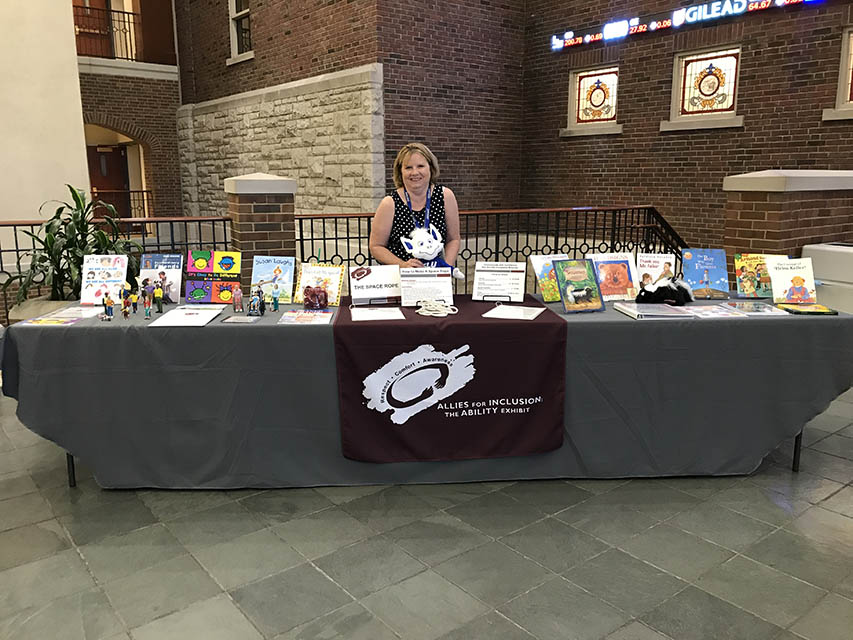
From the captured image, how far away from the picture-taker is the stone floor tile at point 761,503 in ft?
10.0

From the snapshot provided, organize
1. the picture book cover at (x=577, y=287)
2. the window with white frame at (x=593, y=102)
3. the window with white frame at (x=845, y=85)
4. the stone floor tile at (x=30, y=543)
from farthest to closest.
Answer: the window with white frame at (x=593, y=102), the window with white frame at (x=845, y=85), the picture book cover at (x=577, y=287), the stone floor tile at (x=30, y=543)

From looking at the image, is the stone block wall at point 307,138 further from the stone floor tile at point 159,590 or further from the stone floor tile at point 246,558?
the stone floor tile at point 159,590

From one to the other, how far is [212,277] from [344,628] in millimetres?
2058

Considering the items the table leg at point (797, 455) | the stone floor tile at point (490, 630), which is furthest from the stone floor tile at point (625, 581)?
the table leg at point (797, 455)

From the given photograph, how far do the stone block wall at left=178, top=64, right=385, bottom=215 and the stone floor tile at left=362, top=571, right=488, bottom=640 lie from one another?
722 centimetres

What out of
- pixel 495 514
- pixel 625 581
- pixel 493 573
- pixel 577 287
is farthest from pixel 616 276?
pixel 493 573

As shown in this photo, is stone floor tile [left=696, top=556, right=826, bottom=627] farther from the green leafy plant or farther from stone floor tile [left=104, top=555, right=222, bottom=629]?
the green leafy plant

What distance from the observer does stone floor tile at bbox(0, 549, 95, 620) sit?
8.05 feet

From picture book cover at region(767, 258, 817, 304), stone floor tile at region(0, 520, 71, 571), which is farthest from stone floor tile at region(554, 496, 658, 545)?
stone floor tile at region(0, 520, 71, 571)

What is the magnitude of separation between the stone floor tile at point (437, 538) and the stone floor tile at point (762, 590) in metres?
0.91

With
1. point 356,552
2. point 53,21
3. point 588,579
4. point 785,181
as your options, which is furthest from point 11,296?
point 785,181

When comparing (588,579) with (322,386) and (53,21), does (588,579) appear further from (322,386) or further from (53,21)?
(53,21)

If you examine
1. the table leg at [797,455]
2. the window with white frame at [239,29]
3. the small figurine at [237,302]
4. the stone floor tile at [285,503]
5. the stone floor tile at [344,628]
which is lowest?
the stone floor tile at [344,628]

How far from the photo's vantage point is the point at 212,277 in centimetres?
364
